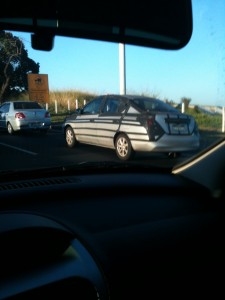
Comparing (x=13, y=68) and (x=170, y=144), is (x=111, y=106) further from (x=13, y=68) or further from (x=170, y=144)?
(x=13, y=68)

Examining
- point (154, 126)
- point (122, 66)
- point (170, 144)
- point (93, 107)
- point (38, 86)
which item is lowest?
point (170, 144)

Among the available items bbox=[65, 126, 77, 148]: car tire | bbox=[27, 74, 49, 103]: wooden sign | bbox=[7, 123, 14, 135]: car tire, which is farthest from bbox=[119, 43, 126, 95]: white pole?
bbox=[7, 123, 14, 135]: car tire

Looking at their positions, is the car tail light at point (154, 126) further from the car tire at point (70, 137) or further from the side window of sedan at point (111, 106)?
the car tire at point (70, 137)

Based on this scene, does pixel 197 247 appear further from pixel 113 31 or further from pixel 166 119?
pixel 166 119

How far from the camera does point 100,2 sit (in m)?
1.92

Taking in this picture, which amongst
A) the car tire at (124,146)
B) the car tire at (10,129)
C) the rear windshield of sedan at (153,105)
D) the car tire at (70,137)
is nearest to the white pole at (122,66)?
the rear windshield of sedan at (153,105)

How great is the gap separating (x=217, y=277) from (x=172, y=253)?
26cm

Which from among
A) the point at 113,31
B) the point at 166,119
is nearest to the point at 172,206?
the point at 113,31

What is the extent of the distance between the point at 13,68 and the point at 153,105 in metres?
1.29

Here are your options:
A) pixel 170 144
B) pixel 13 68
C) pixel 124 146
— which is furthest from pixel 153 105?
pixel 124 146

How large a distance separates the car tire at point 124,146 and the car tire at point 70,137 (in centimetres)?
74

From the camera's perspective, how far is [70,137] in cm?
618

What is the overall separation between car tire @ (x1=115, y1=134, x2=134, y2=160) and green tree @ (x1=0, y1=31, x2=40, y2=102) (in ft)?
8.07

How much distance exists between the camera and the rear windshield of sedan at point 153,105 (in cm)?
301
